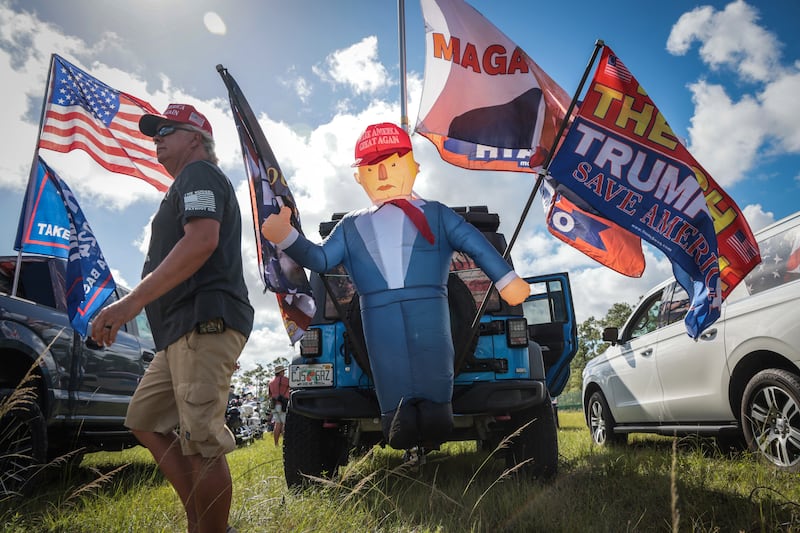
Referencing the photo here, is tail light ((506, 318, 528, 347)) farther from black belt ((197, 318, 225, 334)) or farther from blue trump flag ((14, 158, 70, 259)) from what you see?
blue trump flag ((14, 158, 70, 259))

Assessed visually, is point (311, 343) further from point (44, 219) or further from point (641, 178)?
point (44, 219)

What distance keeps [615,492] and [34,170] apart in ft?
21.0

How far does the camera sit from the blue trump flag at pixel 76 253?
14.8 feet

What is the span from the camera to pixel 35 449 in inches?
137

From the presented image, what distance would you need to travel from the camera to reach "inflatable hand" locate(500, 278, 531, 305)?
10.1ft

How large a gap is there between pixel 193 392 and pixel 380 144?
203 cm

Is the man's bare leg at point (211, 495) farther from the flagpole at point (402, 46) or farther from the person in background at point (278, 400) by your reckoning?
the person in background at point (278, 400)

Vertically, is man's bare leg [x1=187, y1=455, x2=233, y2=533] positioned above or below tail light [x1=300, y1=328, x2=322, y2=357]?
below

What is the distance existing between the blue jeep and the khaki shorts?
128 cm

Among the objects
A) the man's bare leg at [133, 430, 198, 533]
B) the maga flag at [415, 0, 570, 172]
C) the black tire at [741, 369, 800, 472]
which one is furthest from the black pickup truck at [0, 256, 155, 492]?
the black tire at [741, 369, 800, 472]

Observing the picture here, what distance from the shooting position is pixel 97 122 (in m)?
6.40

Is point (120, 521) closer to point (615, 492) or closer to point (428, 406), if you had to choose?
point (428, 406)

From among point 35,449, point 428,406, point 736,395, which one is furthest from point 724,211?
point 35,449

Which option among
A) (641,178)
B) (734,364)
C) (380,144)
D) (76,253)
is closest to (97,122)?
(76,253)
